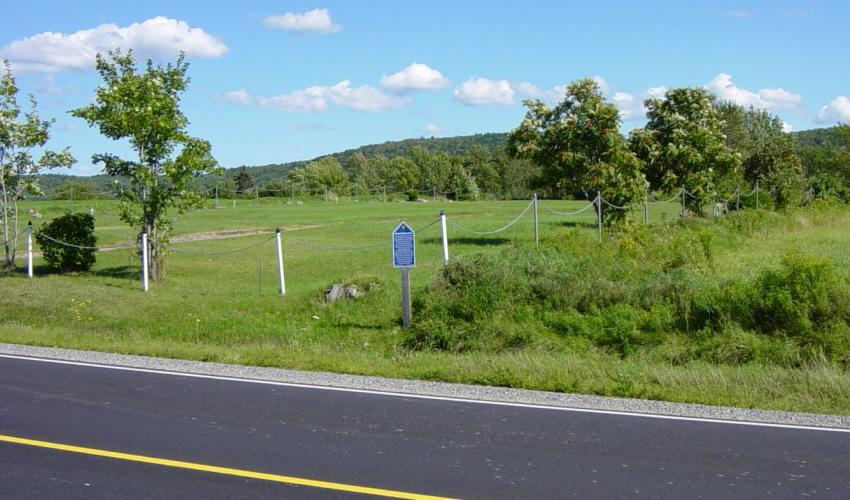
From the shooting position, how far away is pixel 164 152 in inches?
944

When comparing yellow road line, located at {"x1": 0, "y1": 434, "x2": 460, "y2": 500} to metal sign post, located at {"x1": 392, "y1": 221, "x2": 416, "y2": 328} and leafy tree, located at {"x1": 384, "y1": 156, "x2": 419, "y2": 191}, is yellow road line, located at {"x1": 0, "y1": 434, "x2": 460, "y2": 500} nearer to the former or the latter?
metal sign post, located at {"x1": 392, "y1": 221, "x2": 416, "y2": 328}

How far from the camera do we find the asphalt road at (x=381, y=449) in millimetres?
7219

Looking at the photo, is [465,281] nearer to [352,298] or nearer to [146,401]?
[352,298]

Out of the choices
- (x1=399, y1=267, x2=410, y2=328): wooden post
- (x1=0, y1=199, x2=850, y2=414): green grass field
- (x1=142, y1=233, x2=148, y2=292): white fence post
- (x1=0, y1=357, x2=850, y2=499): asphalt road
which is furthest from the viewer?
(x1=142, y1=233, x2=148, y2=292): white fence post

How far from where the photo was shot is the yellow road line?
706 centimetres

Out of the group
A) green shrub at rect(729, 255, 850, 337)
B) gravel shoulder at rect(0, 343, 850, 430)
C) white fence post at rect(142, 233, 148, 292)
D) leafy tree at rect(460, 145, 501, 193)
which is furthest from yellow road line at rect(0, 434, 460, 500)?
leafy tree at rect(460, 145, 501, 193)

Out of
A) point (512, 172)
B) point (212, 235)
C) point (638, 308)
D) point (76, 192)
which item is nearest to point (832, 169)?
point (512, 172)

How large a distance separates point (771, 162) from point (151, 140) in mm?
44227

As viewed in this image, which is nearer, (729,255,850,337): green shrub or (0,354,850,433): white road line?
(0,354,850,433): white road line

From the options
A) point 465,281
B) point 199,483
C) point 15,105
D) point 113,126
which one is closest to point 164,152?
point 113,126

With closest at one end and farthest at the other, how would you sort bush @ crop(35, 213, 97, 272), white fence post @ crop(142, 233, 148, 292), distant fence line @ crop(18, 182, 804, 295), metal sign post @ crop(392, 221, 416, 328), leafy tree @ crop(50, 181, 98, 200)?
metal sign post @ crop(392, 221, 416, 328) < distant fence line @ crop(18, 182, 804, 295) < white fence post @ crop(142, 233, 148, 292) < bush @ crop(35, 213, 97, 272) < leafy tree @ crop(50, 181, 98, 200)

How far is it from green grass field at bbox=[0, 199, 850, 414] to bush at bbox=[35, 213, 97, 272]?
487 mm

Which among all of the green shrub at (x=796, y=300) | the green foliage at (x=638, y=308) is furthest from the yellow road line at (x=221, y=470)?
the green shrub at (x=796, y=300)

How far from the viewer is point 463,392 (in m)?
11.2
